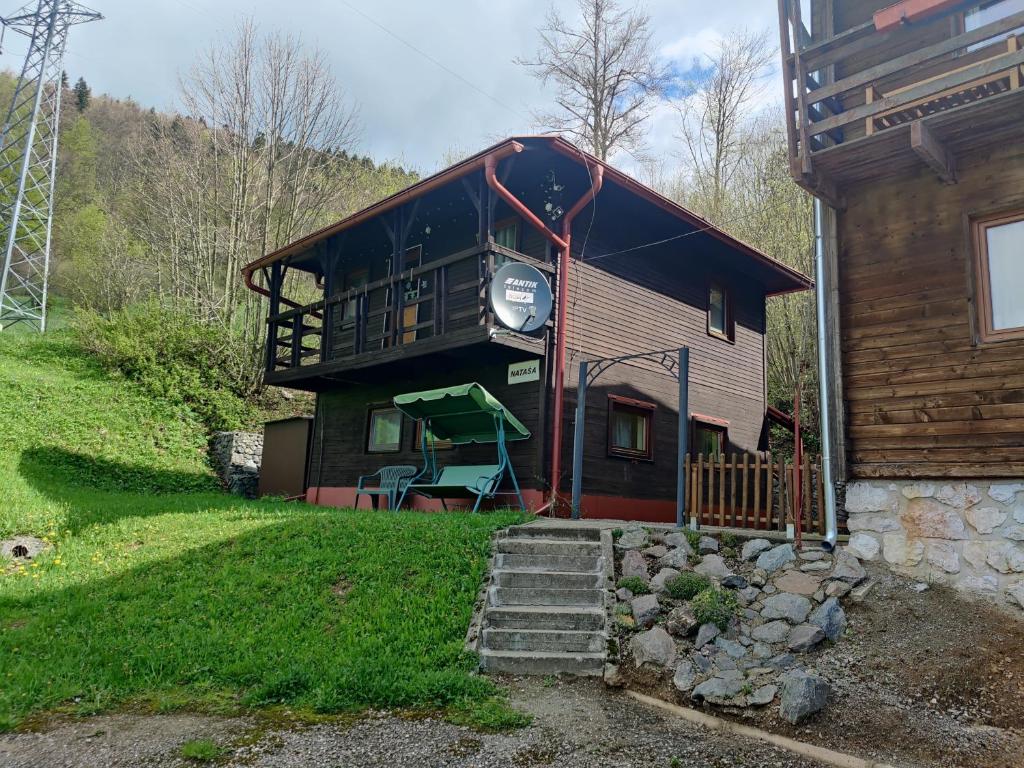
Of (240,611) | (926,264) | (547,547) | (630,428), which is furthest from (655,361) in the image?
(240,611)

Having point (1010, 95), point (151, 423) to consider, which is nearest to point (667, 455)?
point (1010, 95)

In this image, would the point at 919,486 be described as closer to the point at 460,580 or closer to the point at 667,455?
the point at 460,580

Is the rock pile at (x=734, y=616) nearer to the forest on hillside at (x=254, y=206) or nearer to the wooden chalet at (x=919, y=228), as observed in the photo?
the wooden chalet at (x=919, y=228)

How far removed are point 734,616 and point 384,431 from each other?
8.98 m

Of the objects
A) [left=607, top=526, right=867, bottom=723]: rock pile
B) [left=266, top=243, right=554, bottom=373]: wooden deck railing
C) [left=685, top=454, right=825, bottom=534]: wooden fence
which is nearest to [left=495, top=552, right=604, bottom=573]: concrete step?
[left=607, top=526, right=867, bottom=723]: rock pile

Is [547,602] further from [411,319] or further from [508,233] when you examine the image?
[411,319]

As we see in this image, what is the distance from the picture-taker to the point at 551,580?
7.06 meters

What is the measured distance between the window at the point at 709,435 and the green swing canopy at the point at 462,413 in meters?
4.01

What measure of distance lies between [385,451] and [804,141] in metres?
9.06

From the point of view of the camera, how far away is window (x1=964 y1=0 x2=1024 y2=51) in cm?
751

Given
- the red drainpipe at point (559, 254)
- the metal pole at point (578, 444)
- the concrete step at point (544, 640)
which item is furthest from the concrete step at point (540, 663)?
the red drainpipe at point (559, 254)

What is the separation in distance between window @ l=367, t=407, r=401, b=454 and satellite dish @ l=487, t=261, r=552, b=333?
4105mm

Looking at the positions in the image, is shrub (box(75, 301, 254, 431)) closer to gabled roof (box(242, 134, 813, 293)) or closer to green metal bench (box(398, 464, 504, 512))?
gabled roof (box(242, 134, 813, 293))

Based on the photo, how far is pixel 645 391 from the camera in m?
12.7
